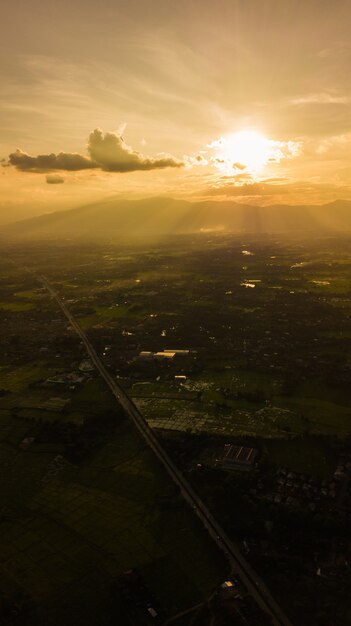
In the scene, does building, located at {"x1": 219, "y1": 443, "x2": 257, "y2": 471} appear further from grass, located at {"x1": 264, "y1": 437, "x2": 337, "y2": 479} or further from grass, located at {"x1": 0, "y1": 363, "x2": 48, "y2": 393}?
grass, located at {"x1": 0, "y1": 363, "x2": 48, "y2": 393}

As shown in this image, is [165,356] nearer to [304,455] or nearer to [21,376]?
[21,376]

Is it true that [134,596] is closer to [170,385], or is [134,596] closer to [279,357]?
[170,385]

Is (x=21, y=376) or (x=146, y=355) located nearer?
(x=21, y=376)

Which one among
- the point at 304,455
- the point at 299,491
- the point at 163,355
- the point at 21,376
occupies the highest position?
the point at 299,491

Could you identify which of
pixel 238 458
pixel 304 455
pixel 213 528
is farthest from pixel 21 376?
pixel 304 455

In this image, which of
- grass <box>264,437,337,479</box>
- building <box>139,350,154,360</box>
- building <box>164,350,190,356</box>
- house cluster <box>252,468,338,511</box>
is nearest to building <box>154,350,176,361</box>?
building <box>164,350,190,356</box>

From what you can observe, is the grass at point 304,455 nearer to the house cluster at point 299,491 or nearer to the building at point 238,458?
the house cluster at point 299,491

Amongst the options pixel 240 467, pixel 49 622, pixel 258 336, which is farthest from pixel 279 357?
pixel 49 622

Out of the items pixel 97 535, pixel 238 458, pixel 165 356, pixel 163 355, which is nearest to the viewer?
pixel 97 535
